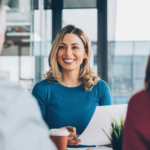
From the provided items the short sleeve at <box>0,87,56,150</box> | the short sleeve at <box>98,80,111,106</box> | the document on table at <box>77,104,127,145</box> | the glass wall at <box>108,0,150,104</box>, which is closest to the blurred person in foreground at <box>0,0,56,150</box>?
the short sleeve at <box>0,87,56,150</box>

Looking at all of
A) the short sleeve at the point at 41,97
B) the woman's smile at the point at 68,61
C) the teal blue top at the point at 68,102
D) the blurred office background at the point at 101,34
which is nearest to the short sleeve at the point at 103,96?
the teal blue top at the point at 68,102

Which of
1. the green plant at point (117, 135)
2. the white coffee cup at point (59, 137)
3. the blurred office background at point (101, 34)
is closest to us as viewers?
the green plant at point (117, 135)

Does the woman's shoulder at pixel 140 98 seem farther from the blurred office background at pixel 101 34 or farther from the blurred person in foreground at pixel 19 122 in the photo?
the blurred office background at pixel 101 34

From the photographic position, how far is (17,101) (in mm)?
415

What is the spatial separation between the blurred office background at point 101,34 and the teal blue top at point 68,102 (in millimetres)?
1271

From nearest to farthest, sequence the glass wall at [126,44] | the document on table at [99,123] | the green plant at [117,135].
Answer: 1. the green plant at [117,135]
2. the document on table at [99,123]
3. the glass wall at [126,44]

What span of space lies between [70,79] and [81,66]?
0.18m

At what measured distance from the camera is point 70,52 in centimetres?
163

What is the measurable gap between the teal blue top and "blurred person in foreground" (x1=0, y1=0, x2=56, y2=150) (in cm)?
111

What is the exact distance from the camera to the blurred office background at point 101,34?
9.61 ft

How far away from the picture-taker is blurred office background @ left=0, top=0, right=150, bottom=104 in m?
2.93

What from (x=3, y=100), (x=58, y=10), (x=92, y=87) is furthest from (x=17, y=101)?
(x=58, y=10)

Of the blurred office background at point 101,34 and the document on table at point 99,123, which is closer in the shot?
the document on table at point 99,123

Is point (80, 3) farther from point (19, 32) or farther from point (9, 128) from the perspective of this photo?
point (9, 128)
